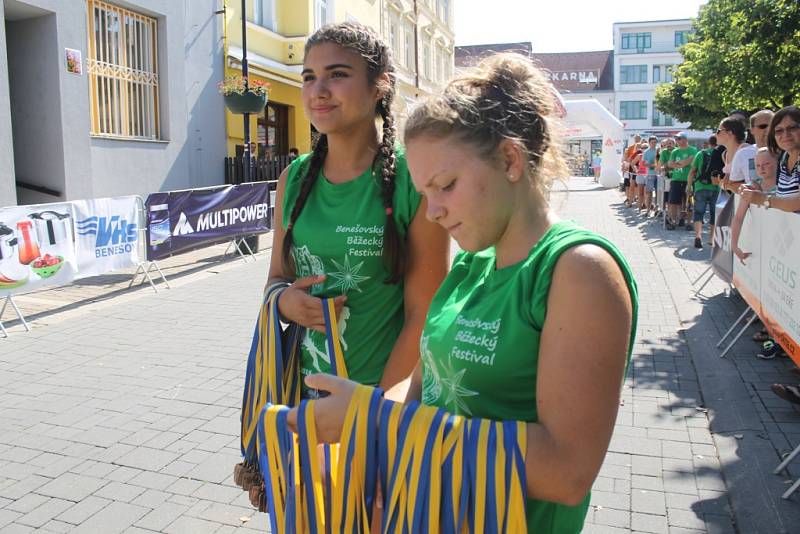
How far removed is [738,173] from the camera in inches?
369

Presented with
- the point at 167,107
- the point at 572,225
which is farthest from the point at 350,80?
the point at 167,107

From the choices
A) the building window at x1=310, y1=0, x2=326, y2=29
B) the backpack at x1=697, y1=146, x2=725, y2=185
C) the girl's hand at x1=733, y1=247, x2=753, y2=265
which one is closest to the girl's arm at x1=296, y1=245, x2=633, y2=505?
the girl's hand at x1=733, y1=247, x2=753, y2=265

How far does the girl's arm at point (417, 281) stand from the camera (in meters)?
2.08

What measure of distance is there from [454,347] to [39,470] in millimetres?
3514

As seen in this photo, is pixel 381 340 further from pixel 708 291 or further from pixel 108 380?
pixel 708 291

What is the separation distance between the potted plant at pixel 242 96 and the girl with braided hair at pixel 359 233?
13245 millimetres

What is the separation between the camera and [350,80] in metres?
2.12

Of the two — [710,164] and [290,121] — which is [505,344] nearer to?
[710,164]

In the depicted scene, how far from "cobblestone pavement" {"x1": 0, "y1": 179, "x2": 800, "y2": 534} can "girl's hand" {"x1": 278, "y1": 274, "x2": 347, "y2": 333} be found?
735 millimetres

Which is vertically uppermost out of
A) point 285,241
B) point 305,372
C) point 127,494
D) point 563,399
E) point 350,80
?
point 350,80

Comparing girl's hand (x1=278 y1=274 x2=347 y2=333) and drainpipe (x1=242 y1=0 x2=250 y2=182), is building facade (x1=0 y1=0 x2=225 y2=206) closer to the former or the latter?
drainpipe (x1=242 y1=0 x2=250 y2=182)

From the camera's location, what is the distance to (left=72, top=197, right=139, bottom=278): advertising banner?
809 centimetres

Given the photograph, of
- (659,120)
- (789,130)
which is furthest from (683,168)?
(659,120)

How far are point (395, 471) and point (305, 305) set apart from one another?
785mm
